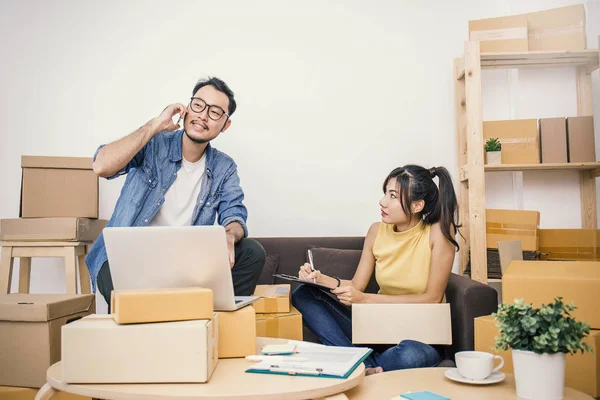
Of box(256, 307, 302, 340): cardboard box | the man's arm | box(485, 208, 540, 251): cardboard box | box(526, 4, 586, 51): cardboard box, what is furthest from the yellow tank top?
box(526, 4, 586, 51): cardboard box

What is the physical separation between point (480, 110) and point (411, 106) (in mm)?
444

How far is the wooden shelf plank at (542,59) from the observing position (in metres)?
2.76

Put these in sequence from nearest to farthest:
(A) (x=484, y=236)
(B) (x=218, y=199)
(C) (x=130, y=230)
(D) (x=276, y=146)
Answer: (C) (x=130, y=230)
(B) (x=218, y=199)
(A) (x=484, y=236)
(D) (x=276, y=146)

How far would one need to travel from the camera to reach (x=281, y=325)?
2.10 meters

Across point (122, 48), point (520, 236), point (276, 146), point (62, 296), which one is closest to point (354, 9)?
point (276, 146)

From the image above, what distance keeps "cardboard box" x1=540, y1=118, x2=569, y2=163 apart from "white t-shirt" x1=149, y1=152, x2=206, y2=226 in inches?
68.0

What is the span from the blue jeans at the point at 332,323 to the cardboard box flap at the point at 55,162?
1298 mm

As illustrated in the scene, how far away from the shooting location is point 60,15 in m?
3.07

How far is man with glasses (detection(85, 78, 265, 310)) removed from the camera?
84.0 inches

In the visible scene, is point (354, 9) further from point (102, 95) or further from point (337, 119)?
point (102, 95)

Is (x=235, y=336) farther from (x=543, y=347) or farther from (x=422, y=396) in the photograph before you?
(x=543, y=347)

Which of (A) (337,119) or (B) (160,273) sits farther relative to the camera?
(A) (337,119)

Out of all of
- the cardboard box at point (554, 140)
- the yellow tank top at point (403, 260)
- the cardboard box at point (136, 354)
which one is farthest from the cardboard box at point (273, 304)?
the cardboard box at point (554, 140)

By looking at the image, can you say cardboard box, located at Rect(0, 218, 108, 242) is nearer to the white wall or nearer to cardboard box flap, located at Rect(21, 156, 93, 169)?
cardboard box flap, located at Rect(21, 156, 93, 169)
